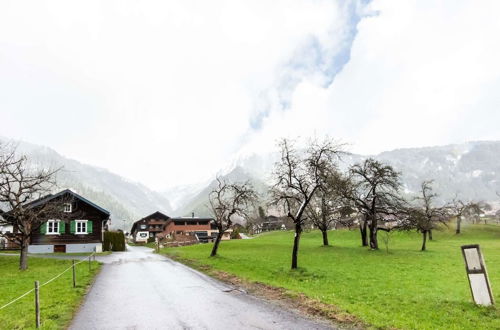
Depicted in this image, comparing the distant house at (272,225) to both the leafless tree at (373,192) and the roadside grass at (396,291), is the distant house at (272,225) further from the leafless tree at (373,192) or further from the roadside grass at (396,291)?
the roadside grass at (396,291)

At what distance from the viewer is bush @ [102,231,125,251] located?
62969 mm

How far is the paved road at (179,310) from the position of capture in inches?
456

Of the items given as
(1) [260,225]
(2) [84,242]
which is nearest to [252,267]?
(2) [84,242]

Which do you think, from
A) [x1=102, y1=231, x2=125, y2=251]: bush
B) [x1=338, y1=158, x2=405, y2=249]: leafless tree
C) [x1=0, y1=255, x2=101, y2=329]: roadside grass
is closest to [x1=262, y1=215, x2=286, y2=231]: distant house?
[x1=102, y1=231, x2=125, y2=251]: bush

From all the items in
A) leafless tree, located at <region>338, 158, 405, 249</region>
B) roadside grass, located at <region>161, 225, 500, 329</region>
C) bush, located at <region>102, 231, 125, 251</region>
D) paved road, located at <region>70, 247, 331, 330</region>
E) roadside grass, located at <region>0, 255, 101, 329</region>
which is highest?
leafless tree, located at <region>338, 158, 405, 249</region>

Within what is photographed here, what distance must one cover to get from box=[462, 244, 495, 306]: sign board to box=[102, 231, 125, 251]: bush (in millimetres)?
61755

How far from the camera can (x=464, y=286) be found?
18.7 metres

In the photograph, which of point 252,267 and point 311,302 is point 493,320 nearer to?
point 311,302

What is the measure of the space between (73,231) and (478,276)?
5716cm

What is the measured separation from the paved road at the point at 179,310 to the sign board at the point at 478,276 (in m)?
6.50

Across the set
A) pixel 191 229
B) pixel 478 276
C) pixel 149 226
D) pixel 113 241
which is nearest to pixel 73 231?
pixel 113 241

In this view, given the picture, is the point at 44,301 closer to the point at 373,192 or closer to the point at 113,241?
the point at 373,192

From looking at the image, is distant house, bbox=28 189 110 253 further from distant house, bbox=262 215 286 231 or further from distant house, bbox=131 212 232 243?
distant house, bbox=262 215 286 231

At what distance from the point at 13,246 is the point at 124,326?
66.4m
